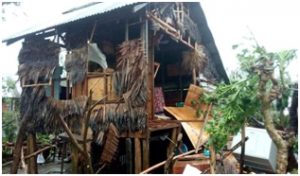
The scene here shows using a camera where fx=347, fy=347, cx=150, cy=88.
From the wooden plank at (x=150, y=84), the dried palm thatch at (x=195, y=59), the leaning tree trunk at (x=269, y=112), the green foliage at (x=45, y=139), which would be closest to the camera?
the leaning tree trunk at (x=269, y=112)

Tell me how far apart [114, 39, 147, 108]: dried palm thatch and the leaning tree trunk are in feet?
7.61

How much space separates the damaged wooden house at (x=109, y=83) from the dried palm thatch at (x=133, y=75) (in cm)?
2

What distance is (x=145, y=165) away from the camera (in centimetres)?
548

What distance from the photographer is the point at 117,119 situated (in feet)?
18.1

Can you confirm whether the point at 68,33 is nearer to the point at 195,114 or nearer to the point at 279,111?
the point at 195,114

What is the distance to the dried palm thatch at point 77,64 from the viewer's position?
574 centimetres

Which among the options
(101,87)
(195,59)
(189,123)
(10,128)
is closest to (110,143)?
(101,87)

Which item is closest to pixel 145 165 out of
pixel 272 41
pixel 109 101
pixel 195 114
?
pixel 109 101

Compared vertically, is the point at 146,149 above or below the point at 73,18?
below

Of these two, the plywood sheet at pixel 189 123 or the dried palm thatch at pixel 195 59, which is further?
the dried palm thatch at pixel 195 59

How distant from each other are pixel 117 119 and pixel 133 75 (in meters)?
0.76

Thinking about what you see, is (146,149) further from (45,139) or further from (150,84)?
(45,139)

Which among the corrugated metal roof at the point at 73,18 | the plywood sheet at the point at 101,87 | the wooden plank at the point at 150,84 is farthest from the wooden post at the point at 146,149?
the corrugated metal roof at the point at 73,18

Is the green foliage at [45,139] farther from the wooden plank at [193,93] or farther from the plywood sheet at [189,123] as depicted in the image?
the wooden plank at [193,93]
